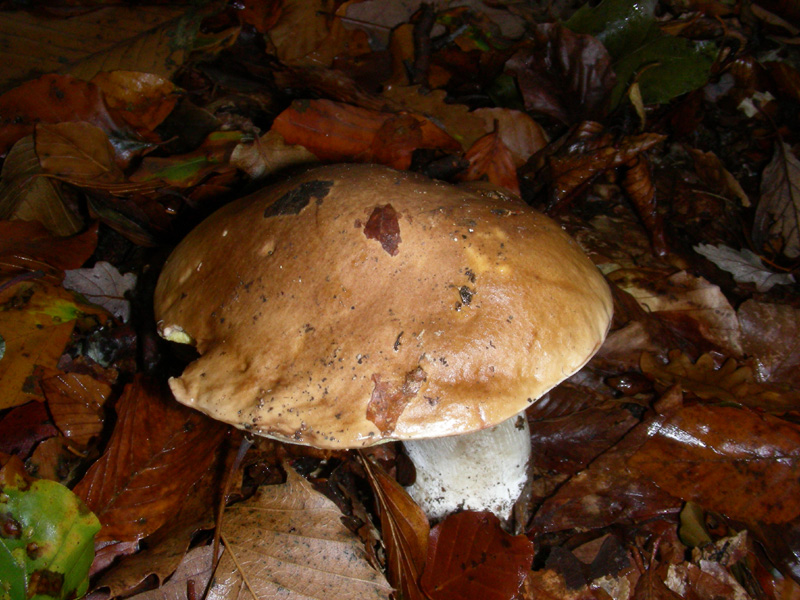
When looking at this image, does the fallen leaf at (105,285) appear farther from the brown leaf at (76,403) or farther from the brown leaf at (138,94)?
the brown leaf at (138,94)

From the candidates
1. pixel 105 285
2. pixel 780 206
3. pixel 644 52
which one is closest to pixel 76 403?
pixel 105 285

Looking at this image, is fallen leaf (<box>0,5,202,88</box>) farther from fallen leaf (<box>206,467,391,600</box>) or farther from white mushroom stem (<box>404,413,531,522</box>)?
white mushroom stem (<box>404,413,531,522</box>)

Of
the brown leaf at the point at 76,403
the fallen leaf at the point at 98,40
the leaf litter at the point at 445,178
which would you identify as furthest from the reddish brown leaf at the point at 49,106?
the brown leaf at the point at 76,403

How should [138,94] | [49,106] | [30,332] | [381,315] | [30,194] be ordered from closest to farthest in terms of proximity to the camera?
1. [381,315]
2. [30,332]
3. [30,194]
4. [49,106]
5. [138,94]

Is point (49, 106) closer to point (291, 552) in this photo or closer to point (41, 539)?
point (41, 539)

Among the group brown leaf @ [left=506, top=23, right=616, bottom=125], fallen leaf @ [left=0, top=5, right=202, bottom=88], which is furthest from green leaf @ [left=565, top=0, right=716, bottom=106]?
fallen leaf @ [left=0, top=5, right=202, bottom=88]

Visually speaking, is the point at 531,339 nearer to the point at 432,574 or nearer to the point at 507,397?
the point at 507,397
